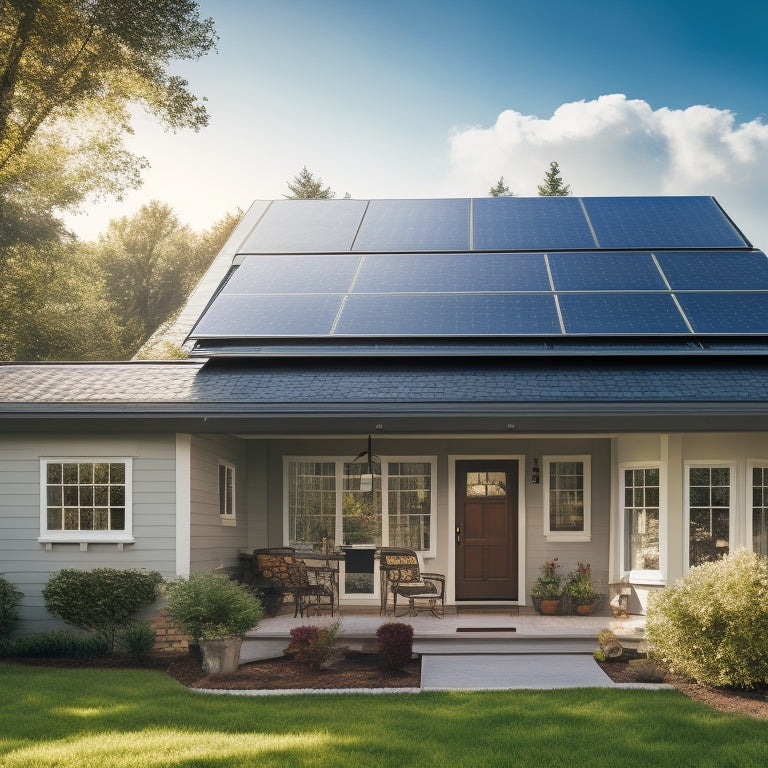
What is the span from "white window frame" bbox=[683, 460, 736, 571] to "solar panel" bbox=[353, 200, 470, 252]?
4.80 metres

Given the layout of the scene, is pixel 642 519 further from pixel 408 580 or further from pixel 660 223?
pixel 660 223

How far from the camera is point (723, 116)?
3050 cm

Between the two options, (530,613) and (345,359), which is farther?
(530,613)

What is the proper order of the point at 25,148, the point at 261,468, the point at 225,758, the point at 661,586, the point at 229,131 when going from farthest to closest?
1. the point at 229,131
2. the point at 25,148
3. the point at 261,468
4. the point at 661,586
5. the point at 225,758

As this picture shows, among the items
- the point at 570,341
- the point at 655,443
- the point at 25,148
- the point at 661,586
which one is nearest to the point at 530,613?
the point at 661,586

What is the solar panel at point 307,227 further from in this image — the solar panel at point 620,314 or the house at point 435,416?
the solar panel at point 620,314

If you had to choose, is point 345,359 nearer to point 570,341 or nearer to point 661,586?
point 570,341

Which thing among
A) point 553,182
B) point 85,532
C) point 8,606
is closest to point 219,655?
point 85,532

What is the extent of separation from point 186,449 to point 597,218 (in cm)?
817

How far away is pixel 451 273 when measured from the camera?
1256 centimetres

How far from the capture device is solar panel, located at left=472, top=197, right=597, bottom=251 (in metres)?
13.6

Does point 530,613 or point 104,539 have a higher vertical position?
point 104,539

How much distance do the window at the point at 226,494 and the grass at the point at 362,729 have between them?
3.50 metres

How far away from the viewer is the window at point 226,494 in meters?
11.5
